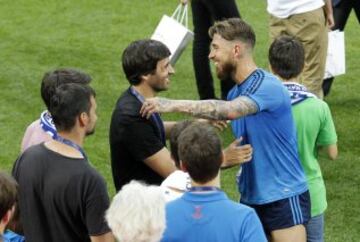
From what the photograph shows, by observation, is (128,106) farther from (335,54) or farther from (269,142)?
(335,54)

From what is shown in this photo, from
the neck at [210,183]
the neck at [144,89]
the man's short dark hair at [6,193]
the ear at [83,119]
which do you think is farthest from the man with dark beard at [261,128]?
the man's short dark hair at [6,193]

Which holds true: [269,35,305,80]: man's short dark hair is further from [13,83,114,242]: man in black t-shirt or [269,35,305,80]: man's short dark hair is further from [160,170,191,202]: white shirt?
[13,83,114,242]: man in black t-shirt

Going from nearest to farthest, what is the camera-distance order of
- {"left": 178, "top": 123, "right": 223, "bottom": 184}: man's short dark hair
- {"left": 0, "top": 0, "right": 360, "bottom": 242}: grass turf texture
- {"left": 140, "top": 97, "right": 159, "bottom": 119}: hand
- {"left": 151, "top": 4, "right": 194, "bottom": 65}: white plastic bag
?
1. {"left": 178, "top": 123, "right": 223, "bottom": 184}: man's short dark hair
2. {"left": 140, "top": 97, "right": 159, "bottom": 119}: hand
3. {"left": 0, "top": 0, "right": 360, "bottom": 242}: grass turf texture
4. {"left": 151, "top": 4, "right": 194, "bottom": 65}: white plastic bag

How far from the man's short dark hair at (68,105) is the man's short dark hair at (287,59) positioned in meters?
1.50

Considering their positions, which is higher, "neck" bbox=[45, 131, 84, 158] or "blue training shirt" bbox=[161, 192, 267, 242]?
"neck" bbox=[45, 131, 84, 158]

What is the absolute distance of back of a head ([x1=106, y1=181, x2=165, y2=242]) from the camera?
3598mm

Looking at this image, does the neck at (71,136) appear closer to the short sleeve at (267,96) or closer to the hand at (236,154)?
the hand at (236,154)

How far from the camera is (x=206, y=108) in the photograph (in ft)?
16.8

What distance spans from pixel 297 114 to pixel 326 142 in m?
0.27

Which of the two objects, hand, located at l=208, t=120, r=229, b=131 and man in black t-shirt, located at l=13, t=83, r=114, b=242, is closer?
man in black t-shirt, located at l=13, t=83, r=114, b=242

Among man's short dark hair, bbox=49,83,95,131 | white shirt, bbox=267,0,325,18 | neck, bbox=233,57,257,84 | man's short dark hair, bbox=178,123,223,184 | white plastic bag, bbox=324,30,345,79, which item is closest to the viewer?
man's short dark hair, bbox=178,123,223,184

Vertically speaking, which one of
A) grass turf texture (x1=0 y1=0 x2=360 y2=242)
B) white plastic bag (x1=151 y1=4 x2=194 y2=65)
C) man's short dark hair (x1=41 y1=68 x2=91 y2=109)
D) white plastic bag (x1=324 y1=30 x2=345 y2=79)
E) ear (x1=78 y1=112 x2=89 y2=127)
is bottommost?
grass turf texture (x1=0 y1=0 x2=360 y2=242)

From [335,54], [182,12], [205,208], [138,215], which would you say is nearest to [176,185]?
[205,208]

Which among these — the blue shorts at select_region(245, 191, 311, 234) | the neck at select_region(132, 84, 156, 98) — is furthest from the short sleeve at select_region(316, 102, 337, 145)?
the neck at select_region(132, 84, 156, 98)
